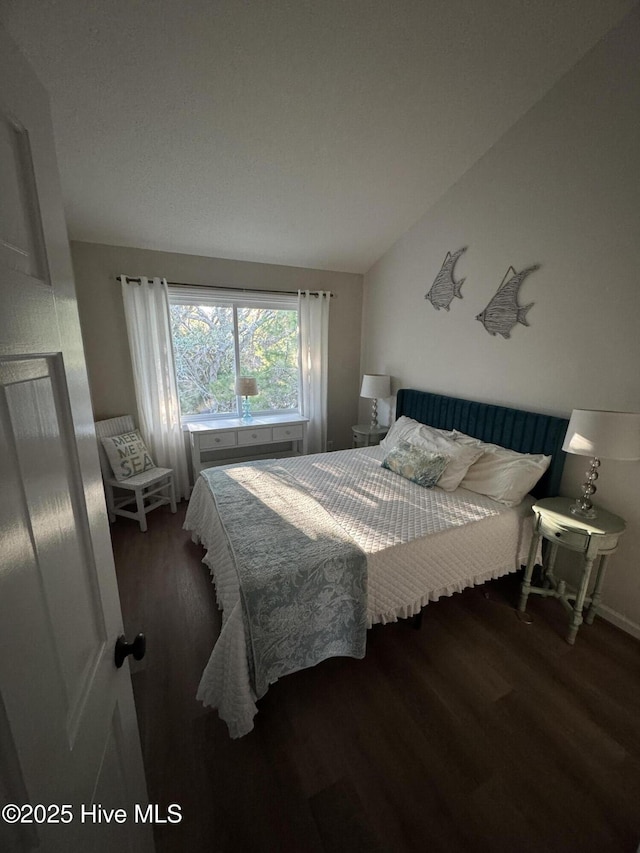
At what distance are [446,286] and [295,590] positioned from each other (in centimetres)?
258

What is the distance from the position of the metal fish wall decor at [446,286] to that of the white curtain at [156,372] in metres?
2.37

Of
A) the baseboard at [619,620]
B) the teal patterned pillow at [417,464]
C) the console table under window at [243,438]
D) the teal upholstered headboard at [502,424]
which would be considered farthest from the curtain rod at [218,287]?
the baseboard at [619,620]

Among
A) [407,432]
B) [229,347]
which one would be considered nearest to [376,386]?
[407,432]

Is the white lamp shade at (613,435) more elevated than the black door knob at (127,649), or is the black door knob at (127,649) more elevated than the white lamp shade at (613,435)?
the white lamp shade at (613,435)

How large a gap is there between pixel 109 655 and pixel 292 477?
1710mm

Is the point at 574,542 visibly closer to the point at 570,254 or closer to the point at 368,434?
the point at 570,254

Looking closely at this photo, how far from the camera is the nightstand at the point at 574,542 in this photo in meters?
1.72

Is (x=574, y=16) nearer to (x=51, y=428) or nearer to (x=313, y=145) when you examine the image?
(x=313, y=145)

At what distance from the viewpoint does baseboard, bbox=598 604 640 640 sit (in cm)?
186

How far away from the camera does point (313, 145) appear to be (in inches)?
83.7

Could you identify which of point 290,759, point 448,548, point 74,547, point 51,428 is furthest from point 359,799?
point 51,428

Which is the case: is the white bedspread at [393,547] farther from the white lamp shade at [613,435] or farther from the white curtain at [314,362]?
the white curtain at [314,362]

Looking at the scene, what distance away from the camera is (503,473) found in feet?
7.09

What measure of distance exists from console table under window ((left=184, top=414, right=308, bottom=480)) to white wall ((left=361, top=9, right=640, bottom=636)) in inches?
68.1
